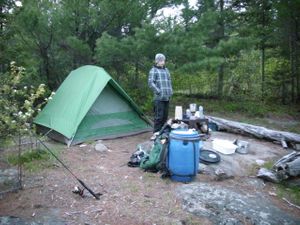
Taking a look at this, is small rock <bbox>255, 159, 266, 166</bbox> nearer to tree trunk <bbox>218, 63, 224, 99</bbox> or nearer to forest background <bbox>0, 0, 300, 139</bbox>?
forest background <bbox>0, 0, 300, 139</bbox>

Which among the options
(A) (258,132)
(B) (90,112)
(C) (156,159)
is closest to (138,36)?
(B) (90,112)

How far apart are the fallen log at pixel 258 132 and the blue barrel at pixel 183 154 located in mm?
2843

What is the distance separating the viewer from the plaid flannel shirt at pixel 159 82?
6.64m

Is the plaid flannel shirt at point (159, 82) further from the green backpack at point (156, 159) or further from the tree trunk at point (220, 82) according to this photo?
the tree trunk at point (220, 82)

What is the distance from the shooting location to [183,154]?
15.5ft

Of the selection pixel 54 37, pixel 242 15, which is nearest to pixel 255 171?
pixel 54 37

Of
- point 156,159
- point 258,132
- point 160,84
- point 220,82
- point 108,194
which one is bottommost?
point 108,194

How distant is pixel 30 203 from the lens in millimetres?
4066

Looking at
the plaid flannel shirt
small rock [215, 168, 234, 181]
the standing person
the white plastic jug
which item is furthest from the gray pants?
small rock [215, 168, 234, 181]

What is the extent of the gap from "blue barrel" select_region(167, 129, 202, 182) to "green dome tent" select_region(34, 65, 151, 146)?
8.01 ft

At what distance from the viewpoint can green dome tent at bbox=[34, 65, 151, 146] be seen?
6711 mm

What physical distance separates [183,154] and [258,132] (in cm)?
307

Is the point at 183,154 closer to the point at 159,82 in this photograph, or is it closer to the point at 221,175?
the point at 221,175

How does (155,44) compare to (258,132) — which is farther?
(155,44)
